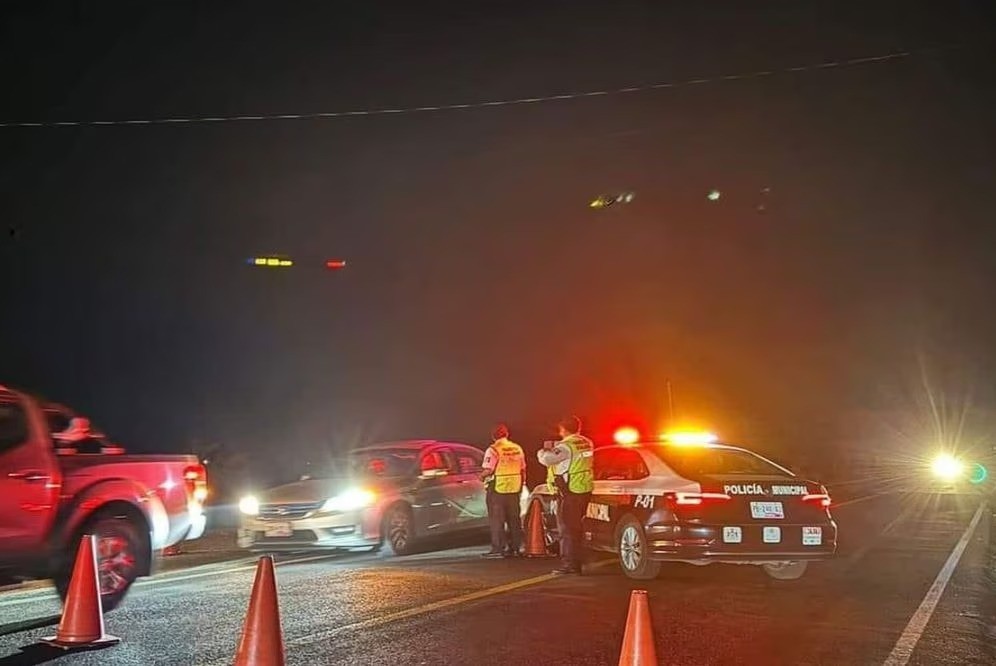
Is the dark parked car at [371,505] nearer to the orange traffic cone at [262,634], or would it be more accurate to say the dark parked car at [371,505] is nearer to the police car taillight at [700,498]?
the police car taillight at [700,498]

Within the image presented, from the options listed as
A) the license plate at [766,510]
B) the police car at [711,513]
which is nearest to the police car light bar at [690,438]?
the police car at [711,513]

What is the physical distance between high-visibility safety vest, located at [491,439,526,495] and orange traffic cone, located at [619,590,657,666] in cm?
723

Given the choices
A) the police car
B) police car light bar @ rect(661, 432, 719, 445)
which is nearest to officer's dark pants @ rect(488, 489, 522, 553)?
the police car

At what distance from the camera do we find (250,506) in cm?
1241

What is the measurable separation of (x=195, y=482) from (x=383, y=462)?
446 cm

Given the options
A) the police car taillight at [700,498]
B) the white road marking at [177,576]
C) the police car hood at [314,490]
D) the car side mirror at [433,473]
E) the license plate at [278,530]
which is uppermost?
the car side mirror at [433,473]

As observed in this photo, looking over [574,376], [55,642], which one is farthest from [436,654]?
[574,376]

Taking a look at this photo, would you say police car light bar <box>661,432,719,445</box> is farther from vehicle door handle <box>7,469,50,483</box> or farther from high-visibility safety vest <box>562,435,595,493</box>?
vehicle door handle <box>7,469,50,483</box>

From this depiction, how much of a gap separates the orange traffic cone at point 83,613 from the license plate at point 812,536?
6.30 m

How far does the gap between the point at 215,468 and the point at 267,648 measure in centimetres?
1978

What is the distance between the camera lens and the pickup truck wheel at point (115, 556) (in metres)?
7.96

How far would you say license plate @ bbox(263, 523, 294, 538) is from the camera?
39.6 ft

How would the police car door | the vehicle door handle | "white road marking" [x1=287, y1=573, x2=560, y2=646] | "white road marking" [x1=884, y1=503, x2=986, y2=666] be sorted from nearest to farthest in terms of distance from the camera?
"white road marking" [x1=884, y1=503, x2=986, y2=666] → "white road marking" [x1=287, y1=573, x2=560, y2=646] → the vehicle door handle → the police car door

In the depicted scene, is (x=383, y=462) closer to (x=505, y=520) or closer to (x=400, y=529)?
(x=400, y=529)
